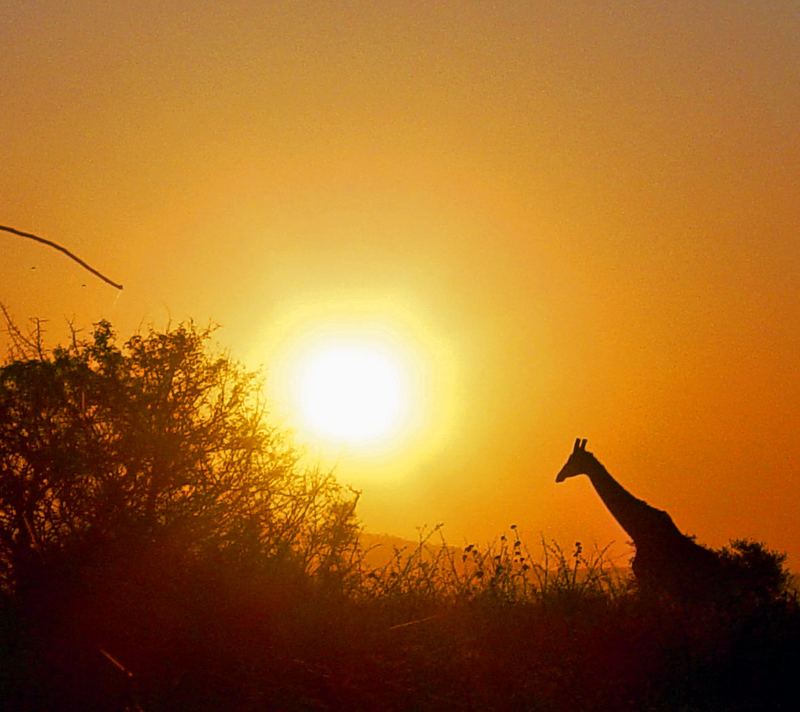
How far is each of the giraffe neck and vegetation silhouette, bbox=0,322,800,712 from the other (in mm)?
2718

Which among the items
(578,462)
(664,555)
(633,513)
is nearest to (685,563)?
(664,555)

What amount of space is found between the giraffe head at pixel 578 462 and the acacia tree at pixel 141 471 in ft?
29.8

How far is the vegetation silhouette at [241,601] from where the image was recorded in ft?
27.5

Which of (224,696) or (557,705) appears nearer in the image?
(224,696)

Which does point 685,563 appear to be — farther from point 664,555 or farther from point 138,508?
point 138,508

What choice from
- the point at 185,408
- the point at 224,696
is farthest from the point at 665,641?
the point at 185,408

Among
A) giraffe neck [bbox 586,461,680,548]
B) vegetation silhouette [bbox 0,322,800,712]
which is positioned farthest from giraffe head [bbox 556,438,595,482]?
vegetation silhouette [bbox 0,322,800,712]

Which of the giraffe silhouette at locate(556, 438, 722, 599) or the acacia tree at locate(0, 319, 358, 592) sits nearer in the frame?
the acacia tree at locate(0, 319, 358, 592)

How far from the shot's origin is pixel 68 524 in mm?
9977

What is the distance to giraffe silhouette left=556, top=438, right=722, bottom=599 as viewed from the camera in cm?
1392

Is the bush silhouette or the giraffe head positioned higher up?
the giraffe head

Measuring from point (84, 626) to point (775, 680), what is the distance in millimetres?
6630

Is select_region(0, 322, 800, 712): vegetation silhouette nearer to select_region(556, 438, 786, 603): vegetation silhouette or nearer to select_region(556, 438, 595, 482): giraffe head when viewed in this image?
select_region(556, 438, 786, 603): vegetation silhouette

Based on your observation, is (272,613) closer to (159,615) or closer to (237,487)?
(159,615)
